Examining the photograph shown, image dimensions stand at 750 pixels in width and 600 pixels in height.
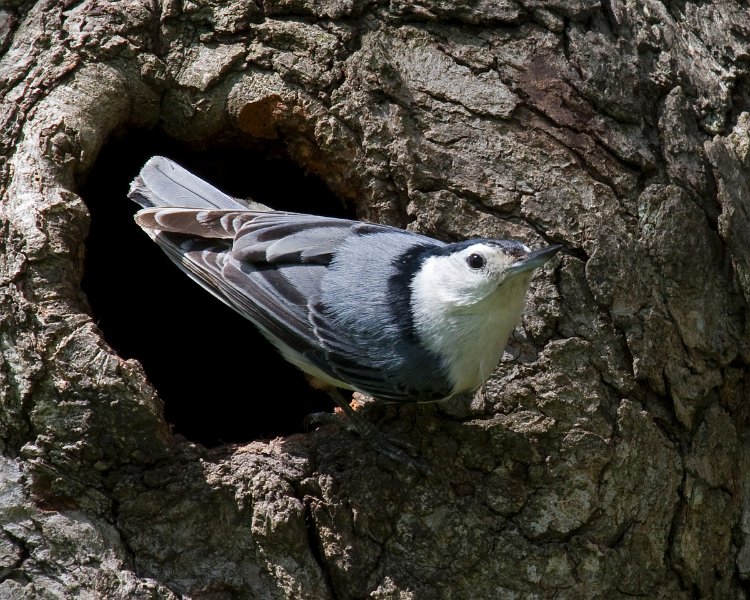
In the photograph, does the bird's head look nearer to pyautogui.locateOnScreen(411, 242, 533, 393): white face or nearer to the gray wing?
pyautogui.locateOnScreen(411, 242, 533, 393): white face

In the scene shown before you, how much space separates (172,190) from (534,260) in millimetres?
1199

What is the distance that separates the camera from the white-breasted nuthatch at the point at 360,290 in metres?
2.53

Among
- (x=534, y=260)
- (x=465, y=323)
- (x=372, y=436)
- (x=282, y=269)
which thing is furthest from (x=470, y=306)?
(x=282, y=269)

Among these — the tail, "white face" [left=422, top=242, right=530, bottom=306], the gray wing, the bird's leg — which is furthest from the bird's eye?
the tail

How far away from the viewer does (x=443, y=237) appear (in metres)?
Result: 2.80

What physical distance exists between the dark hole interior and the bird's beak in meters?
1.10

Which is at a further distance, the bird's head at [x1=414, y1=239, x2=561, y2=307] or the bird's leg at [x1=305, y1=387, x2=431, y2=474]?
the bird's leg at [x1=305, y1=387, x2=431, y2=474]

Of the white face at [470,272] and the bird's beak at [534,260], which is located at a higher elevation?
the bird's beak at [534,260]

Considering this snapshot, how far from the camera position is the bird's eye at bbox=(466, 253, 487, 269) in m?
2.46

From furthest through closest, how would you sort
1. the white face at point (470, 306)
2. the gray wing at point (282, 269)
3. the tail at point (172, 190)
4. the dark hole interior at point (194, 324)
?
the dark hole interior at point (194, 324), the tail at point (172, 190), the gray wing at point (282, 269), the white face at point (470, 306)

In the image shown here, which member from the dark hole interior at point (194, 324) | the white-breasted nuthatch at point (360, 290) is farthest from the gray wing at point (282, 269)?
the dark hole interior at point (194, 324)

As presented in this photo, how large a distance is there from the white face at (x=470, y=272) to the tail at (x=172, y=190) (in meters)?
0.73

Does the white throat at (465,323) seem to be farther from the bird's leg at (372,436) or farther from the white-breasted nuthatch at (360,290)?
the bird's leg at (372,436)

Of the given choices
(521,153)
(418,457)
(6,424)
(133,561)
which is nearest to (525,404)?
(418,457)
